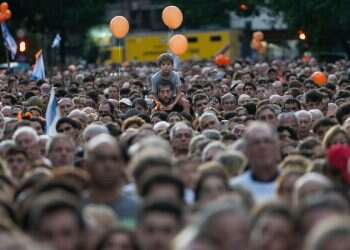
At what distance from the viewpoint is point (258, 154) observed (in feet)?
38.9

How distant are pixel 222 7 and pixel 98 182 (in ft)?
208

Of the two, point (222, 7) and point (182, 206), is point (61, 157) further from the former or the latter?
point (222, 7)

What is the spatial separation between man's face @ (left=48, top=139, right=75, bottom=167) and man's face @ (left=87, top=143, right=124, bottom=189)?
2.35 metres

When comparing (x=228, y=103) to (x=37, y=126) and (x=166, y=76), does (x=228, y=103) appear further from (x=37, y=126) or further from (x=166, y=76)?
(x=37, y=126)

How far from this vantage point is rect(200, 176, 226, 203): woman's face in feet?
35.2

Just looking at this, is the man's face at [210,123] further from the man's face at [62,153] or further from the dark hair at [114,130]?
the man's face at [62,153]

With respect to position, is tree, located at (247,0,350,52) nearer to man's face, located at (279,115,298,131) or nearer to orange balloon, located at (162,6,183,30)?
orange balloon, located at (162,6,183,30)

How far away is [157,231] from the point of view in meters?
9.34

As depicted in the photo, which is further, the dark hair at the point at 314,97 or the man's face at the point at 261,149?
the dark hair at the point at 314,97

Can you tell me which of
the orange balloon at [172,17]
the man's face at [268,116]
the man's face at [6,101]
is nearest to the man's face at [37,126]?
the man's face at [268,116]

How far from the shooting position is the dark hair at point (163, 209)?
9.48 meters

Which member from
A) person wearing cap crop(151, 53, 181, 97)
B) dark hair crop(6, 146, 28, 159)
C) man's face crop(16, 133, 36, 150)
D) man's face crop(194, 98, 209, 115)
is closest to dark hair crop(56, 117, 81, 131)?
man's face crop(16, 133, 36, 150)

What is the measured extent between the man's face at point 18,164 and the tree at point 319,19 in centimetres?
3685

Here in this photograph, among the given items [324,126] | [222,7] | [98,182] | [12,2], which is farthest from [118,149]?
[222,7]
